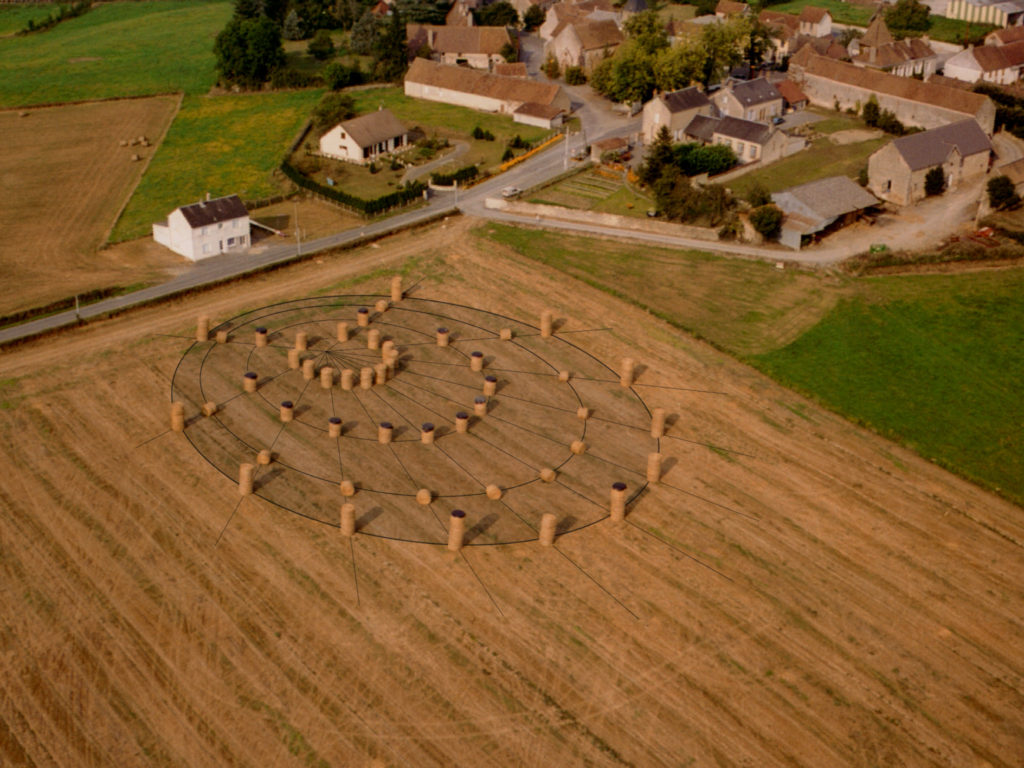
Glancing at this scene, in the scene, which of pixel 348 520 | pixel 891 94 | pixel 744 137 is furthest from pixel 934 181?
pixel 348 520

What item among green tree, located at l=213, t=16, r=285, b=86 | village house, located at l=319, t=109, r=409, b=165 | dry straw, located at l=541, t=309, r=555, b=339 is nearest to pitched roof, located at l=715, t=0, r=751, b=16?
green tree, located at l=213, t=16, r=285, b=86

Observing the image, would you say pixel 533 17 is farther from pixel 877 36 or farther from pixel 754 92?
pixel 754 92

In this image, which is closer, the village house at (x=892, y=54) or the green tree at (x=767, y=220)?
the green tree at (x=767, y=220)

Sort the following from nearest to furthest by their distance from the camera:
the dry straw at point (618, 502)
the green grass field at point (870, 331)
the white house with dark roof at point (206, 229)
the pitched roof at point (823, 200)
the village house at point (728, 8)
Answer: the dry straw at point (618, 502), the green grass field at point (870, 331), the white house with dark roof at point (206, 229), the pitched roof at point (823, 200), the village house at point (728, 8)

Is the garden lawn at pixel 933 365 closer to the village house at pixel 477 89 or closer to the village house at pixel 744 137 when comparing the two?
the village house at pixel 744 137

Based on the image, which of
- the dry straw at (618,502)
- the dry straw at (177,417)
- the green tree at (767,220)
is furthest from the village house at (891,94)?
the dry straw at (177,417)

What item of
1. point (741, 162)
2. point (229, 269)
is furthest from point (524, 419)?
point (741, 162)

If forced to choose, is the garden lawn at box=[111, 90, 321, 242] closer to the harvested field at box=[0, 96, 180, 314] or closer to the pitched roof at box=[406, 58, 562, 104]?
the harvested field at box=[0, 96, 180, 314]

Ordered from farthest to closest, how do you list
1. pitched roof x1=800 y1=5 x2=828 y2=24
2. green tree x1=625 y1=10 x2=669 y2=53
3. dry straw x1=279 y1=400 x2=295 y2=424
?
1. pitched roof x1=800 y1=5 x2=828 y2=24
2. green tree x1=625 y1=10 x2=669 y2=53
3. dry straw x1=279 y1=400 x2=295 y2=424
